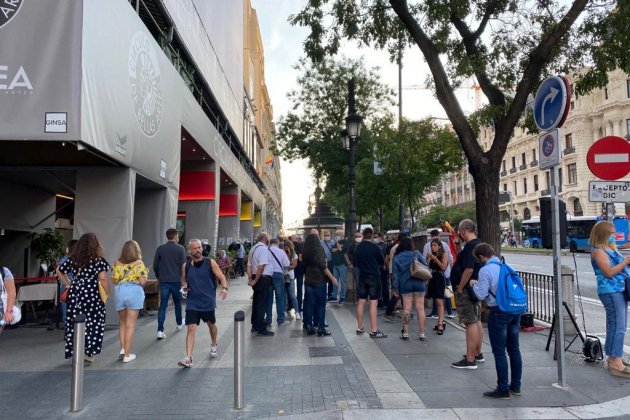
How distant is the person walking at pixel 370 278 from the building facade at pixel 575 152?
34.1 m

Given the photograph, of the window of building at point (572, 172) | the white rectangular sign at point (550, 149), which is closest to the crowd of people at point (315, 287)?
the white rectangular sign at point (550, 149)

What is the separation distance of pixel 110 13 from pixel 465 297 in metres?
7.54

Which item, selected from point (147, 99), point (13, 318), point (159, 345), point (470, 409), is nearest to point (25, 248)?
point (147, 99)

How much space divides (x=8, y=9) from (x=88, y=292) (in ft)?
15.1

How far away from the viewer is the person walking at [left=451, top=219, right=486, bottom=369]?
19.9 feet

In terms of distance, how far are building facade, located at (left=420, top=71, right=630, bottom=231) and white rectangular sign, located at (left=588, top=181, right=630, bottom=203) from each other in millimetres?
34763

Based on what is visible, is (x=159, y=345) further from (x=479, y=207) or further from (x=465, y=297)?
A: (x=479, y=207)


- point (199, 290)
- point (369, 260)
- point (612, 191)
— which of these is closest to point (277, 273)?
point (369, 260)

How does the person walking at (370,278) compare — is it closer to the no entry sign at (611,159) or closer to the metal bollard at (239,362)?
the no entry sign at (611,159)

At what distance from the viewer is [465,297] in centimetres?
620

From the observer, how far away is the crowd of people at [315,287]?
16.9ft

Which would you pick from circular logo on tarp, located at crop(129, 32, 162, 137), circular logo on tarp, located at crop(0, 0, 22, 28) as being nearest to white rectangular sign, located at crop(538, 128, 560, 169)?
circular logo on tarp, located at crop(129, 32, 162, 137)

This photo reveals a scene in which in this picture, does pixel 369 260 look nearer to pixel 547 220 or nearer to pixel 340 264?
pixel 547 220

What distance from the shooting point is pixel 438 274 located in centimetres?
876
